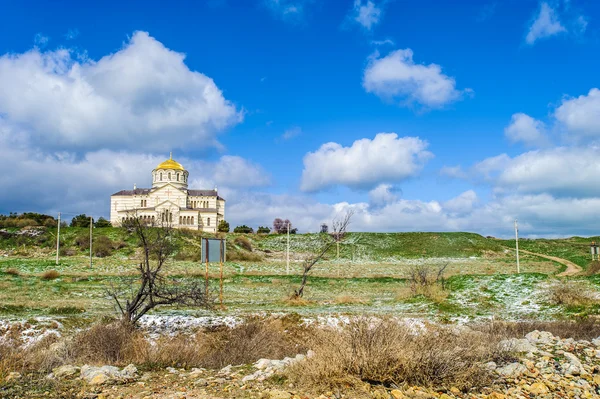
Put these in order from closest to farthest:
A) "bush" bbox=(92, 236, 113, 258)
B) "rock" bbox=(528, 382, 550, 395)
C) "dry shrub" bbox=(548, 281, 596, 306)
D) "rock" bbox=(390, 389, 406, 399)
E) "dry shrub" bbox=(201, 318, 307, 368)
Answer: "rock" bbox=(390, 389, 406, 399), "rock" bbox=(528, 382, 550, 395), "dry shrub" bbox=(201, 318, 307, 368), "dry shrub" bbox=(548, 281, 596, 306), "bush" bbox=(92, 236, 113, 258)

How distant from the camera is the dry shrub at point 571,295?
18719 mm

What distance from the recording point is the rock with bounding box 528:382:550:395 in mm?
7157

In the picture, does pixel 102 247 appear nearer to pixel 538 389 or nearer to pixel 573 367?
pixel 573 367

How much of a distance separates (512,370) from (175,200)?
306 feet

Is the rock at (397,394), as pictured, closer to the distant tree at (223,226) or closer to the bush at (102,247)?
the bush at (102,247)

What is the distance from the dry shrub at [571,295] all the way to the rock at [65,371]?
17445mm

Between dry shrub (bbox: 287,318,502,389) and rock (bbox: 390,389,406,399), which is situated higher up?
dry shrub (bbox: 287,318,502,389)

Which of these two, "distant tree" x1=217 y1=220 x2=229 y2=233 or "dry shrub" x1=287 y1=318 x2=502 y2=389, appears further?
"distant tree" x1=217 y1=220 x2=229 y2=233

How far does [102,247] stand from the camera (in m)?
60.8

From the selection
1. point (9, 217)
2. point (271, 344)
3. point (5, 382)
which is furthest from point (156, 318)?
point (9, 217)

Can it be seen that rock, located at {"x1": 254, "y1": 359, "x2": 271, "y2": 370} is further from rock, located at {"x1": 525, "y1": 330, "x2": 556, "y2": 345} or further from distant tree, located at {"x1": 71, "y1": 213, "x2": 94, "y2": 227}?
distant tree, located at {"x1": 71, "y1": 213, "x2": 94, "y2": 227}

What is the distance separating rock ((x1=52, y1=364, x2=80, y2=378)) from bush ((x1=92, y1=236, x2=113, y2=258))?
54.5 m

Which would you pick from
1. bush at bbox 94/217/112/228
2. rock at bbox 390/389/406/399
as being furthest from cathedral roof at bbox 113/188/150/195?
rock at bbox 390/389/406/399

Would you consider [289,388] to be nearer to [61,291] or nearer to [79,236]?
[61,291]
